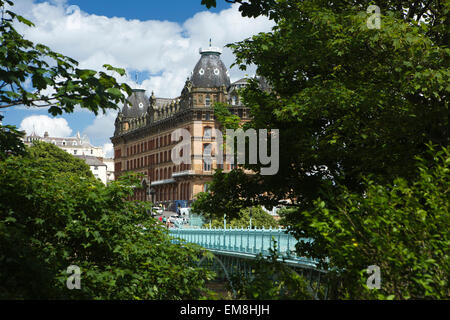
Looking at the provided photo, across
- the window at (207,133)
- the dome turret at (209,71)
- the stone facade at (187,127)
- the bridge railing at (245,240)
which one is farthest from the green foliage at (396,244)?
the dome turret at (209,71)

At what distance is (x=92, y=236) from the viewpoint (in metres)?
12.5

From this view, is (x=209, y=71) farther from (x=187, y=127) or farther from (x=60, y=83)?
(x=60, y=83)

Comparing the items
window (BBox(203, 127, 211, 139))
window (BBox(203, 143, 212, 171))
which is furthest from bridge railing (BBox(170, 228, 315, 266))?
window (BBox(203, 127, 211, 139))

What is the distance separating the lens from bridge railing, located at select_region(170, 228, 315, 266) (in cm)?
2716

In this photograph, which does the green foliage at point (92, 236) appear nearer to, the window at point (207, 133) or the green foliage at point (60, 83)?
the green foliage at point (60, 83)

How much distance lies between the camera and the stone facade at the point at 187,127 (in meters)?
97.1

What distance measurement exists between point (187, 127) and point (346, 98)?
3294 inches

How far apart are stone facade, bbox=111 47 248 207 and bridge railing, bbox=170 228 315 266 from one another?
4822 cm

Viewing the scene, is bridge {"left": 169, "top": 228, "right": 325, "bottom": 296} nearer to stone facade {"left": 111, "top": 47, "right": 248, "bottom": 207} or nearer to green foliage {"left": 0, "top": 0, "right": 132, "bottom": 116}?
green foliage {"left": 0, "top": 0, "right": 132, "bottom": 116}

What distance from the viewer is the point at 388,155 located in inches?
585

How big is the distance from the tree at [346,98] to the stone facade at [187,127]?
68.1 metres

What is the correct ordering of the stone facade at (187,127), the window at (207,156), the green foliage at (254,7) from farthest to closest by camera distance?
the window at (207,156) < the stone facade at (187,127) < the green foliage at (254,7)

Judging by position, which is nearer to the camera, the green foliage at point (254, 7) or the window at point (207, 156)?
the green foliage at point (254, 7)
